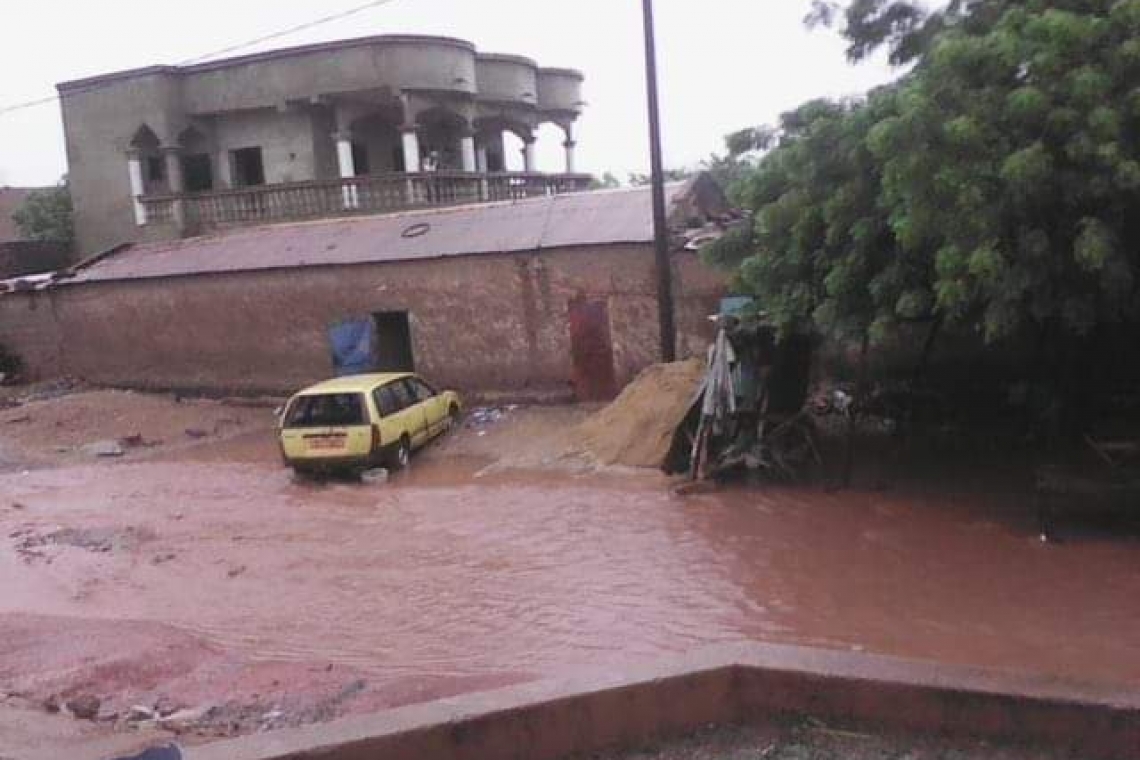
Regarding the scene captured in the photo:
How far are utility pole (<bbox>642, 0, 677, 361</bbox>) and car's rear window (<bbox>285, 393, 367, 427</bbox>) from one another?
456cm

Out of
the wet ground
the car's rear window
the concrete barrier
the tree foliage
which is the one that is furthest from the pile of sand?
the concrete barrier

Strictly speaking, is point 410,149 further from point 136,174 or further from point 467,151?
point 136,174

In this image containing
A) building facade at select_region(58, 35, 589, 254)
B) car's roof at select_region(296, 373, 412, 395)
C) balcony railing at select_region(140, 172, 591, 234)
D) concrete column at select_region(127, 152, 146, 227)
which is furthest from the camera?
concrete column at select_region(127, 152, 146, 227)

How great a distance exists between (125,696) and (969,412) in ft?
33.4

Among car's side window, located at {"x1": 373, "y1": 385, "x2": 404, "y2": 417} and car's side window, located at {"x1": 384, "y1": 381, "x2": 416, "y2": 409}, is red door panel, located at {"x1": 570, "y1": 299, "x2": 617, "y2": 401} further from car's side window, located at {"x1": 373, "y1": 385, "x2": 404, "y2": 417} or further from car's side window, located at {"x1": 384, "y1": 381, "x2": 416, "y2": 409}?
car's side window, located at {"x1": 373, "y1": 385, "x2": 404, "y2": 417}

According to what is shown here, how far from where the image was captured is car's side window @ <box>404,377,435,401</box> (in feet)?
51.7

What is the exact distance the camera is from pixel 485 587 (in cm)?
941

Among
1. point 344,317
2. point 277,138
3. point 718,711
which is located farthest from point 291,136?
point 718,711

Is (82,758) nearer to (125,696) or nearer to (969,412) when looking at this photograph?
(125,696)

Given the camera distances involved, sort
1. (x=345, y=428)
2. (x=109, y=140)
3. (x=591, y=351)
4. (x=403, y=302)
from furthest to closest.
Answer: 1. (x=109, y=140)
2. (x=403, y=302)
3. (x=591, y=351)
4. (x=345, y=428)

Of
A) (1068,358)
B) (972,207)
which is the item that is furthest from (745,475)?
(972,207)

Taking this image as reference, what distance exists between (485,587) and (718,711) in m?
5.20

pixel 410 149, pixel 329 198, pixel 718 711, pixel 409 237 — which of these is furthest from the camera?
pixel 410 149

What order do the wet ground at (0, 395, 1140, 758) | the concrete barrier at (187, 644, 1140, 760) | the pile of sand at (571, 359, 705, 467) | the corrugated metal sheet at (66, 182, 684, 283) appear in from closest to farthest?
the concrete barrier at (187, 644, 1140, 760)
the wet ground at (0, 395, 1140, 758)
the pile of sand at (571, 359, 705, 467)
the corrugated metal sheet at (66, 182, 684, 283)
